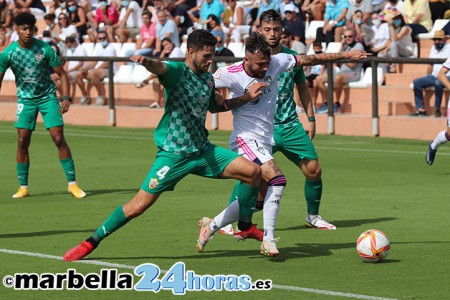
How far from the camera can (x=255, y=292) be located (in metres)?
8.89

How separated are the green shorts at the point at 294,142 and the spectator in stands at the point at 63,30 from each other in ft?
66.4

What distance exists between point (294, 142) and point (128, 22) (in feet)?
71.3

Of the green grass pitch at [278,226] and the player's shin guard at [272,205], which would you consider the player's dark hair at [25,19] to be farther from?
the player's shin guard at [272,205]

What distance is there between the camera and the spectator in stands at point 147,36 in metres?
29.4

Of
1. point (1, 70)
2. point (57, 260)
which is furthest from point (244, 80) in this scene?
point (1, 70)

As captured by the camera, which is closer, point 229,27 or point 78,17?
point 229,27

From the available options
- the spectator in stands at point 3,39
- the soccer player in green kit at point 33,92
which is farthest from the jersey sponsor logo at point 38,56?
the spectator in stands at point 3,39

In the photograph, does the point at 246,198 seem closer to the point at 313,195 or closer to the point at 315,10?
the point at 313,195

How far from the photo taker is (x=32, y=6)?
3728 centimetres

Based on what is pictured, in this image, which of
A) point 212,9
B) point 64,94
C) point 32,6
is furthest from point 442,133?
point 32,6

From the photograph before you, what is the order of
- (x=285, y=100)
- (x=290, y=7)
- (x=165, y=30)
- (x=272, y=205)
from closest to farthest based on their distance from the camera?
(x=272, y=205), (x=285, y=100), (x=290, y=7), (x=165, y=30)

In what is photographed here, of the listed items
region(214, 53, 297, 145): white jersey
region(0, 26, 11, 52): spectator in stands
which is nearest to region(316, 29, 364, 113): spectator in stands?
region(214, 53, 297, 145): white jersey

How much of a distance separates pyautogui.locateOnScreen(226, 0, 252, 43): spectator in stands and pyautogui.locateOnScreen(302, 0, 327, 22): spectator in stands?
1.54m

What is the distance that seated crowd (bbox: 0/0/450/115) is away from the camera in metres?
25.1
